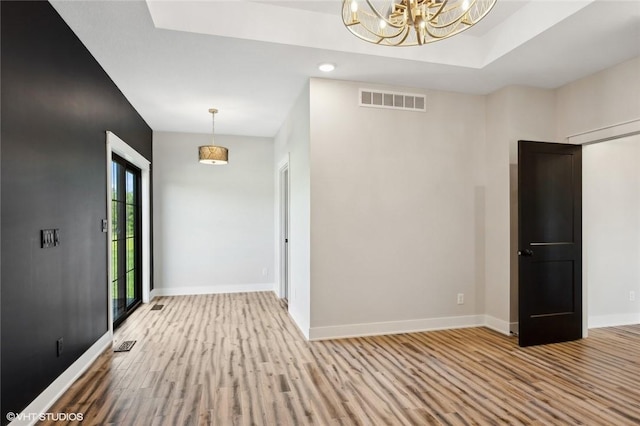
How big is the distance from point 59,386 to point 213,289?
3.70m

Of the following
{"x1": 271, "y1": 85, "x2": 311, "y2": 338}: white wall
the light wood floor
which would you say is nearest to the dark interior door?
the light wood floor

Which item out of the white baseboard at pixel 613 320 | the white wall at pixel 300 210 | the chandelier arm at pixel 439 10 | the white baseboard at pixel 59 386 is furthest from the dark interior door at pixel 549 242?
the white baseboard at pixel 59 386

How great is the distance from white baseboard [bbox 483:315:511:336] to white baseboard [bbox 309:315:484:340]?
6 centimetres

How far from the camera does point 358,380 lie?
285cm

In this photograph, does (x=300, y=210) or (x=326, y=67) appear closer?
(x=326, y=67)

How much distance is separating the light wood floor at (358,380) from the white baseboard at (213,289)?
1936mm

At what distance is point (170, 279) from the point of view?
6113 millimetres

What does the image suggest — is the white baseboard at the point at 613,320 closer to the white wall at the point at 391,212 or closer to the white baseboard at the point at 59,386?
the white wall at the point at 391,212

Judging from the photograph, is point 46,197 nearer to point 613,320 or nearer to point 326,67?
point 326,67

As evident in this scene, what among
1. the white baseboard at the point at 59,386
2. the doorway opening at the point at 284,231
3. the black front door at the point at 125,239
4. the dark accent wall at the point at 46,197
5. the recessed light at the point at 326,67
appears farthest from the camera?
the doorway opening at the point at 284,231

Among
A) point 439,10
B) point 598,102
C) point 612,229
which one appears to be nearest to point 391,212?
point 598,102

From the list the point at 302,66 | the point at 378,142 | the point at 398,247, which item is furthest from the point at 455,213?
the point at 302,66

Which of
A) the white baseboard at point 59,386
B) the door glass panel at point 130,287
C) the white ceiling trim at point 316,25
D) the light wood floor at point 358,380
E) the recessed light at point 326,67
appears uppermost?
the white ceiling trim at point 316,25

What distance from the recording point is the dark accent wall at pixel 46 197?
6.68 feet
